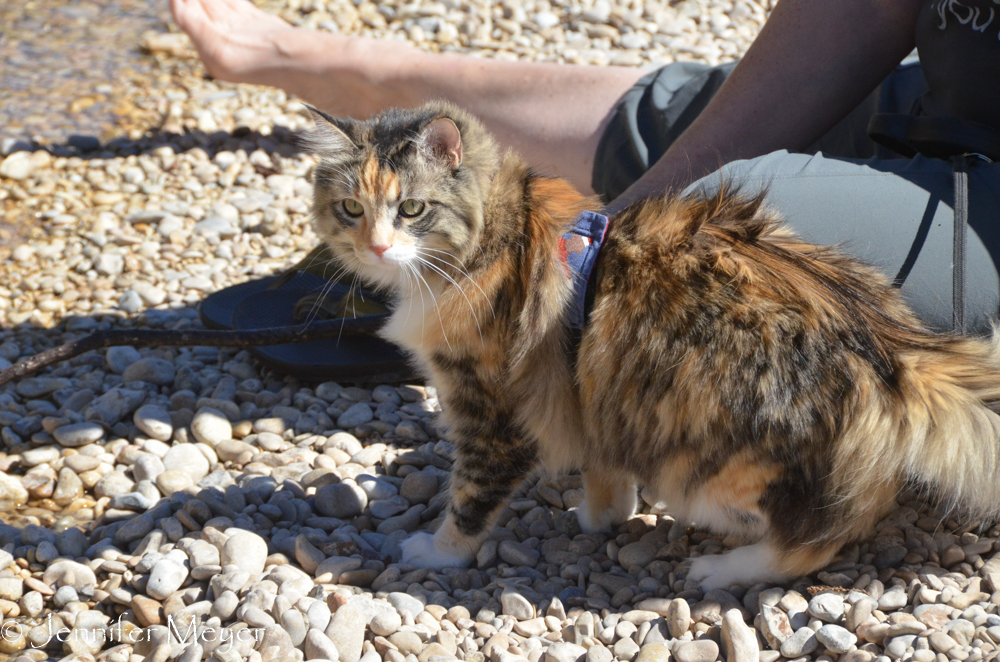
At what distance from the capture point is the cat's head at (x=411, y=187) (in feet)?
6.93

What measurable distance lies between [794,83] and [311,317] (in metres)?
1.91

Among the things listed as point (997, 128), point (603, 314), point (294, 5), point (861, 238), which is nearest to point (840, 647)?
point (603, 314)

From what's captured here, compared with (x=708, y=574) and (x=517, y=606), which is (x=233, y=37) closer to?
(x=517, y=606)

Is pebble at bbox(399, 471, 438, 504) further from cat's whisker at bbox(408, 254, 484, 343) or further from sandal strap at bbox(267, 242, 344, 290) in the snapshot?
sandal strap at bbox(267, 242, 344, 290)

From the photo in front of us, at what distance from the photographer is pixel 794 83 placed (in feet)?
9.11

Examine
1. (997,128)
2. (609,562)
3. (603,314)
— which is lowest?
(609,562)

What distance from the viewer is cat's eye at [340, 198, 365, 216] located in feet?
7.24

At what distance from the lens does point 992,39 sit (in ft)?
7.36

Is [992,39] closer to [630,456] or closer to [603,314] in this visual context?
[603,314]

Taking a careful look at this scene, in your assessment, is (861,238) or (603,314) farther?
(861,238)

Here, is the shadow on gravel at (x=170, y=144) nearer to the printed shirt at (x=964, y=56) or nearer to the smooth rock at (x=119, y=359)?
the smooth rock at (x=119, y=359)

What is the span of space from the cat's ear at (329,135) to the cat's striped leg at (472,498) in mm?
862

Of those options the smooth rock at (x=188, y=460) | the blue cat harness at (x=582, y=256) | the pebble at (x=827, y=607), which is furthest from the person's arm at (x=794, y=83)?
the smooth rock at (x=188, y=460)

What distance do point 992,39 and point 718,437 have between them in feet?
4.52
